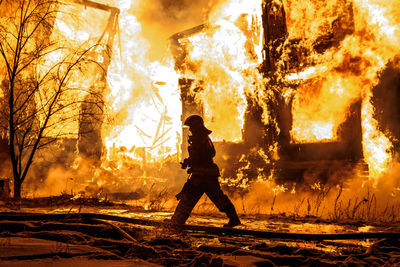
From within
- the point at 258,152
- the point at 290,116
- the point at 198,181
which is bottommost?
the point at 198,181

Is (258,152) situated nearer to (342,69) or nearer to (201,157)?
(342,69)

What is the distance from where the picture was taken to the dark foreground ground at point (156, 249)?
3.25 m

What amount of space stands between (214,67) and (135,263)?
12438 mm

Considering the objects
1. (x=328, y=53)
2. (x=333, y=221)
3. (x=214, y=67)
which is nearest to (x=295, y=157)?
(x=328, y=53)

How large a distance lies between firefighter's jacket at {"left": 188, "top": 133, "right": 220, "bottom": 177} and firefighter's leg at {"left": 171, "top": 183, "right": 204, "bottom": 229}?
32 centimetres

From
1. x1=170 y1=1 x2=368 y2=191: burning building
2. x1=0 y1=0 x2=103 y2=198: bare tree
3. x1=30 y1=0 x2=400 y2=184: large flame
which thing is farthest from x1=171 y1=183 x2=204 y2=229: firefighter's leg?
x1=170 y1=1 x2=368 y2=191: burning building

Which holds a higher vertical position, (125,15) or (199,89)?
(125,15)

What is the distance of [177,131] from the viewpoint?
699 inches

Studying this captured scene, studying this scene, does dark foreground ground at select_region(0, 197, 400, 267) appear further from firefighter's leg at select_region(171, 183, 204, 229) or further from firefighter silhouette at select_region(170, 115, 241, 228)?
firefighter silhouette at select_region(170, 115, 241, 228)

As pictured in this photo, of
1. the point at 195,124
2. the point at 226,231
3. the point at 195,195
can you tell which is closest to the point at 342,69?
the point at 195,124

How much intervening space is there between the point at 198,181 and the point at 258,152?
298 inches

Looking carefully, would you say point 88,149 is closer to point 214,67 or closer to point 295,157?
point 214,67

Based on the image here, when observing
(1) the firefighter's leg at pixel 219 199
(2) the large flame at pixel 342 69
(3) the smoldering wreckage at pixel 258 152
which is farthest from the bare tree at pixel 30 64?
(2) the large flame at pixel 342 69

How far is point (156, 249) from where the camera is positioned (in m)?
3.90
